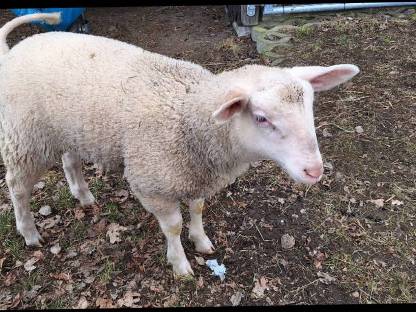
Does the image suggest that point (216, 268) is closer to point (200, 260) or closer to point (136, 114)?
point (200, 260)

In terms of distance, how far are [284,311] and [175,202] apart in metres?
1.30

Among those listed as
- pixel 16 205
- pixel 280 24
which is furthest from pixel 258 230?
pixel 280 24

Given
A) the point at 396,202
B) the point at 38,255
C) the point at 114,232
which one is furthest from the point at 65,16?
the point at 396,202

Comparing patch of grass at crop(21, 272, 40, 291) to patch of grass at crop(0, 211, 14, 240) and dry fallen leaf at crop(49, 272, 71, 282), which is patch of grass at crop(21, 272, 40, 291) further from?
patch of grass at crop(0, 211, 14, 240)

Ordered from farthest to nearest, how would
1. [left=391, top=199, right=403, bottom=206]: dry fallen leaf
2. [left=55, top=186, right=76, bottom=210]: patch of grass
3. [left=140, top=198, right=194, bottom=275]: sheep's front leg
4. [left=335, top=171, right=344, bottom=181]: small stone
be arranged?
[left=335, top=171, right=344, bottom=181]: small stone, [left=55, top=186, right=76, bottom=210]: patch of grass, [left=391, top=199, right=403, bottom=206]: dry fallen leaf, [left=140, top=198, right=194, bottom=275]: sheep's front leg

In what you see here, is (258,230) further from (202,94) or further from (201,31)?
(201,31)

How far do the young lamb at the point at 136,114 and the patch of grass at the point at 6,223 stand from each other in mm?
1020

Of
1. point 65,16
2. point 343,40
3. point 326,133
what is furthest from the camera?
point 343,40

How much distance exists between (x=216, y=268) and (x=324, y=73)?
6.54 feet

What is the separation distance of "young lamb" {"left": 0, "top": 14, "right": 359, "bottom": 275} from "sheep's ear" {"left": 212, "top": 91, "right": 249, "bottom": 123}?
0.07 meters

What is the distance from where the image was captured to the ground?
390 centimetres

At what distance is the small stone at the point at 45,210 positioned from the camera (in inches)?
183

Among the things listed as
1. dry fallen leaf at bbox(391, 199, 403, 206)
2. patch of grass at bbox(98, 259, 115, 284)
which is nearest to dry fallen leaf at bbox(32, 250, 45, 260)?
patch of grass at bbox(98, 259, 115, 284)

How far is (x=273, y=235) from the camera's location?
14.2 ft
